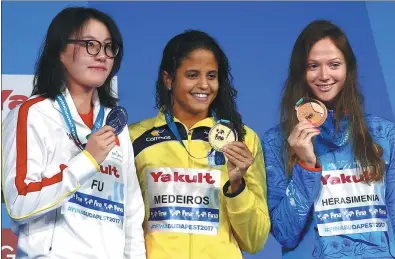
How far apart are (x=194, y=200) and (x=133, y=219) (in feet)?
1.00

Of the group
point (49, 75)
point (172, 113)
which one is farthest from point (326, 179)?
point (49, 75)

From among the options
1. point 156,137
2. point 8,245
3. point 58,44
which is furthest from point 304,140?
point 8,245

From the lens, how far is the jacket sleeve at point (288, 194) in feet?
13.5

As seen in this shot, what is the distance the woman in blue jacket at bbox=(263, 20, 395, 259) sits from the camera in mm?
4141

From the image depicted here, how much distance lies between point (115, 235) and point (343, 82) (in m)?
1.37

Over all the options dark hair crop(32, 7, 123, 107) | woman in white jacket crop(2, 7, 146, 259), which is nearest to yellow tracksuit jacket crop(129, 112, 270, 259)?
woman in white jacket crop(2, 7, 146, 259)

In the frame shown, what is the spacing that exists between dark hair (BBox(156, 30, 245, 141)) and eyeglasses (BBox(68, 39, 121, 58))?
0.35 metres

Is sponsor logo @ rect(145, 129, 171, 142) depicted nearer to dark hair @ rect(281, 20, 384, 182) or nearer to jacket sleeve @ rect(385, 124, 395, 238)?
dark hair @ rect(281, 20, 384, 182)

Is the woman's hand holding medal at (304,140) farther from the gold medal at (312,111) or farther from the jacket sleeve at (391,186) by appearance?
the jacket sleeve at (391,186)

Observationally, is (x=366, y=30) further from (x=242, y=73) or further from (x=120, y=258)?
(x=120, y=258)

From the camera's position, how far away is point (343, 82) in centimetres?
436

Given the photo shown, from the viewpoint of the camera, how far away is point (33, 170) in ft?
12.0

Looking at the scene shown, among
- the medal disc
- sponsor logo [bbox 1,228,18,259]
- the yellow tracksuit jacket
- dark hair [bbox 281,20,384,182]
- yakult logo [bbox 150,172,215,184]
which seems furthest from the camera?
sponsor logo [bbox 1,228,18,259]

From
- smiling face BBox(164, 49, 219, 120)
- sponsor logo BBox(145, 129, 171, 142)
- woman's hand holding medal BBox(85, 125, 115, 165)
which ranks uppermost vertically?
smiling face BBox(164, 49, 219, 120)
